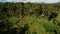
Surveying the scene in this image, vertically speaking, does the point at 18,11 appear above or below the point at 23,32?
below

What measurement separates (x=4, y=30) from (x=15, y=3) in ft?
40.2

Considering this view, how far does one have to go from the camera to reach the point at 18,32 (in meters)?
9.78

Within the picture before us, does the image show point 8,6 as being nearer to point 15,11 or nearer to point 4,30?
point 15,11

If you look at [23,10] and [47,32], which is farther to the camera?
[23,10]

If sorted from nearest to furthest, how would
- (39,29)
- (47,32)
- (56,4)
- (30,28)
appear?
(47,32) → (39,29) → (30,28) → (56,4)

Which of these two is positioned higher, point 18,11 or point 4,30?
point 4,30

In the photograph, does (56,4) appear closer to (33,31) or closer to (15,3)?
(15,3)

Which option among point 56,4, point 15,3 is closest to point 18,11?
point 15,3

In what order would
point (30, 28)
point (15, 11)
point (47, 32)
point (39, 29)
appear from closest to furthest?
1. point (47, 32)
2. point (39, 29)
3. point (30, 28)
4. point (15, 11)

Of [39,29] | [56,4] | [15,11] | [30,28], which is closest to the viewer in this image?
[39,29]

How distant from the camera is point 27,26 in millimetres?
10820

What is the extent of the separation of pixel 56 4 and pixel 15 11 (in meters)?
5.56

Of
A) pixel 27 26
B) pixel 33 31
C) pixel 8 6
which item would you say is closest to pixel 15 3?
pixel 8 6

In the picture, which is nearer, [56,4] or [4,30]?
[4,30]
